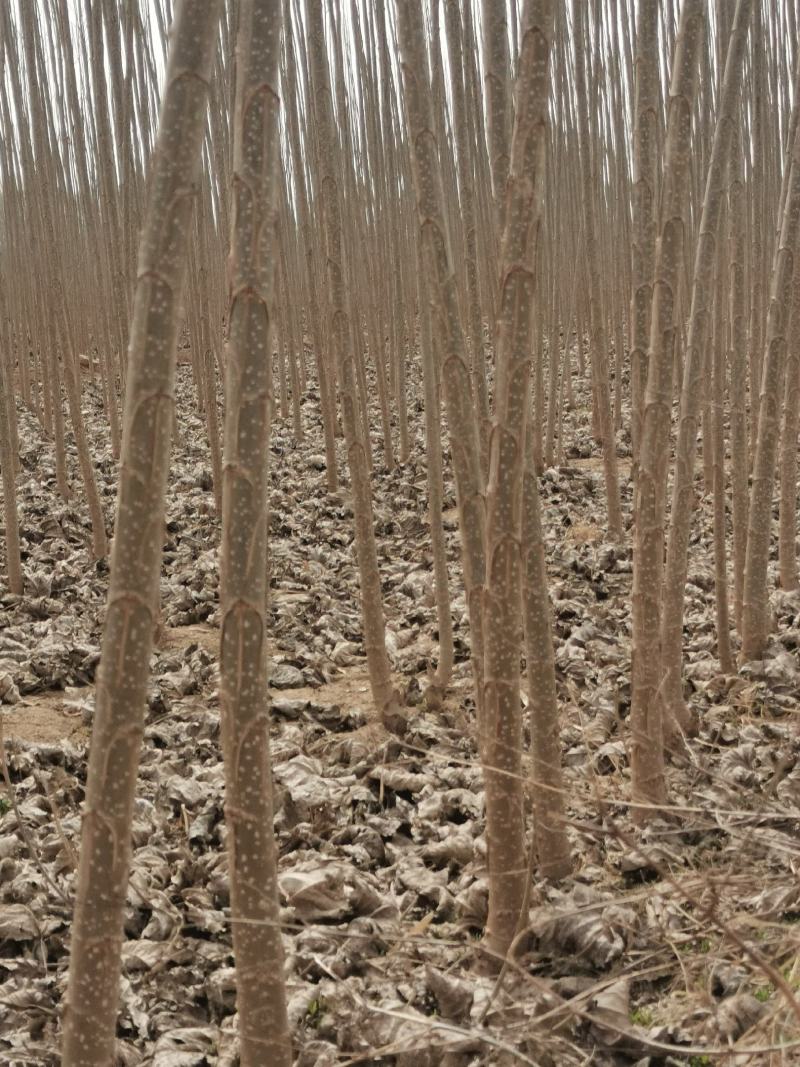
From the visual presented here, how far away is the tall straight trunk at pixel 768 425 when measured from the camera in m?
3.27

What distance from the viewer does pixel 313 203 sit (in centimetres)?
785

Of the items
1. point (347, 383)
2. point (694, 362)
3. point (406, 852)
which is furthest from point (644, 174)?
point (406, 852)

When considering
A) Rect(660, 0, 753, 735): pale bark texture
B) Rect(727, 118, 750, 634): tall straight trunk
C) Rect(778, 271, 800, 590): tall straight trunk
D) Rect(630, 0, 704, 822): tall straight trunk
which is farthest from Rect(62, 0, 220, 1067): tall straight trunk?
Rect(778, 271, 800, 590): tall straight trunk

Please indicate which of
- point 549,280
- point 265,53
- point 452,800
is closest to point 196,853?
point 452,800

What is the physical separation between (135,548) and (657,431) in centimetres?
156

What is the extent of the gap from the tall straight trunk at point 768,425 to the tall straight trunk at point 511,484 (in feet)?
6.53

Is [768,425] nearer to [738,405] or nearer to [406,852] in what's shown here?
[738,405]

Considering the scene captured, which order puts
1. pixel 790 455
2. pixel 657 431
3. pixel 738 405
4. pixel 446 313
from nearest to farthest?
pixel 446 313 → pixel 657 431 → pixel 738 405 → pixel 790 455

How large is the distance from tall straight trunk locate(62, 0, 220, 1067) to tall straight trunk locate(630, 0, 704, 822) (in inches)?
55.0

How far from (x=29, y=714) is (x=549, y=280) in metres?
5.05

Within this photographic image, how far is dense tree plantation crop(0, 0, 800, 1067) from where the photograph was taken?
108 centimetres

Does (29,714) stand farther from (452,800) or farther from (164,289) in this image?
(164,289)

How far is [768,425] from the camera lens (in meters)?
3.44

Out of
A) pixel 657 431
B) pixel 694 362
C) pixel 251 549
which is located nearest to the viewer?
pixel 251 549
